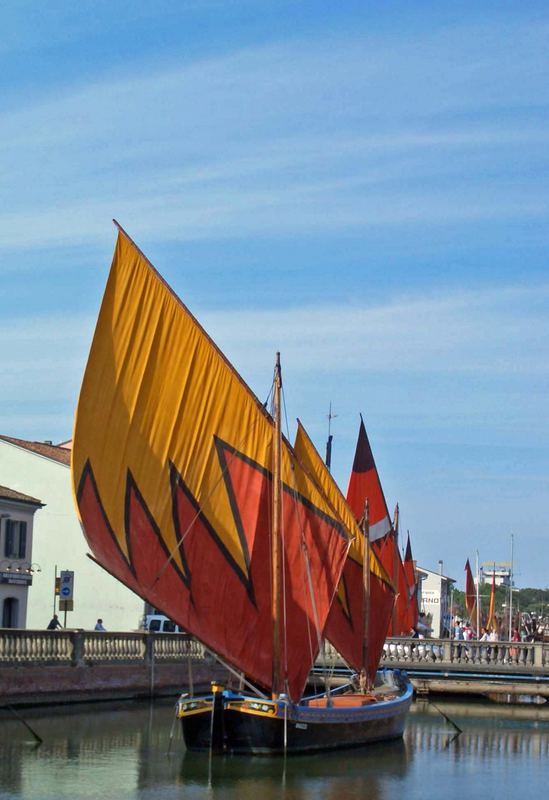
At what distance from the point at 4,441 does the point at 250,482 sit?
33.0 metres

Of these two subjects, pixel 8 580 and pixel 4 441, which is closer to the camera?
pixel 8 580

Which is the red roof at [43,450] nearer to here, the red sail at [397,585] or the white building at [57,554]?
the white building at [57,554]

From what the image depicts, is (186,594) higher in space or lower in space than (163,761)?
higher

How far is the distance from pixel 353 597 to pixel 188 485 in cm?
998

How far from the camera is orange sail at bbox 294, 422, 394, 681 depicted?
34.0 metres

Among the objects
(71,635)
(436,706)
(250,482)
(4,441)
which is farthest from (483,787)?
(4,441)

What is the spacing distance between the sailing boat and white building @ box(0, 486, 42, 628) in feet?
68.6

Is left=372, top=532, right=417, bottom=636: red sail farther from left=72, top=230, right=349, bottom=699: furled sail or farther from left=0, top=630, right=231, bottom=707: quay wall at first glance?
left=72, top=230, right=349, bottom=699: furled sail

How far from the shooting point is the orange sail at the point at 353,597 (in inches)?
1337

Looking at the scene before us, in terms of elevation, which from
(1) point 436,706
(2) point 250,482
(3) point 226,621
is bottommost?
(1) point 436,706

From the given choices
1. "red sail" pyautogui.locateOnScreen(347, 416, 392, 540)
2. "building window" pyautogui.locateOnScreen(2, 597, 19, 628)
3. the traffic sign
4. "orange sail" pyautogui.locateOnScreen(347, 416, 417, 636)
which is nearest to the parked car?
"building window" pyautogui.locateOnScreen(2, 597, 19, 628)

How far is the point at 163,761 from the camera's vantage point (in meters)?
27.8

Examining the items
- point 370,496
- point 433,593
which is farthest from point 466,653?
point 433,593

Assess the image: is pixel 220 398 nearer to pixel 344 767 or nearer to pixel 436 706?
pixel 344 767
